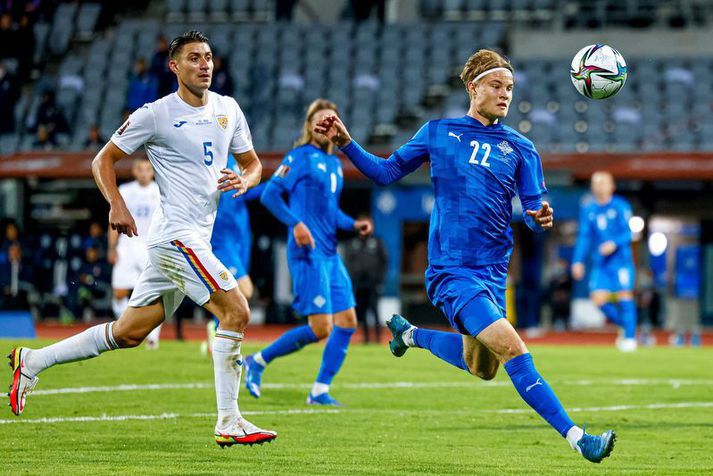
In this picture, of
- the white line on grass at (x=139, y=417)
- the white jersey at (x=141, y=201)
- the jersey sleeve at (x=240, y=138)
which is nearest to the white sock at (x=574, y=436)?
the jersey sleeve at (x=240, y=138)

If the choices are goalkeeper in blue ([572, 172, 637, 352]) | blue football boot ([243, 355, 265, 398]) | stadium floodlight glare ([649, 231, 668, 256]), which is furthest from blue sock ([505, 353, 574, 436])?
stadium floodlight glare ([649, 231, 668, 256])

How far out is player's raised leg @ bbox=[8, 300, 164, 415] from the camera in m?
7.95

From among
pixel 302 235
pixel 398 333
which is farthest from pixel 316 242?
pixel 398 333

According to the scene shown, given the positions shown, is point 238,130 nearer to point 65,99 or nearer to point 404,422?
point 404,422

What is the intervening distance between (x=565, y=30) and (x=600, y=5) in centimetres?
100

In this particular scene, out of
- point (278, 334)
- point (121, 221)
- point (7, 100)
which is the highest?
point (7, 100)

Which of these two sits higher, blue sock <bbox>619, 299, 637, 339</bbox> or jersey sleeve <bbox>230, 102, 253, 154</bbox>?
jersey sleeve <bbox>230, 102, 253, 154</bbox>

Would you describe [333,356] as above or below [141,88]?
below

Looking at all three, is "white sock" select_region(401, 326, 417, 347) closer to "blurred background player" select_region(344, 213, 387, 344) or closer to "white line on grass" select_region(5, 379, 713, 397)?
"white line on grass" select_region(5, 379, 713, 397)

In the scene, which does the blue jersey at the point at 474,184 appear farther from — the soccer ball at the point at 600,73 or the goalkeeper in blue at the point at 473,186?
the soccer ball at the point at 600,73

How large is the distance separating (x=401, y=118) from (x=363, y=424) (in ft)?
61.8

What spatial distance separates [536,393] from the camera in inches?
278

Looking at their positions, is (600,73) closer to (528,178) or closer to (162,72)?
(528,178)

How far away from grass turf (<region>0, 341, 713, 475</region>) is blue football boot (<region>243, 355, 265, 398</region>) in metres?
0.09
